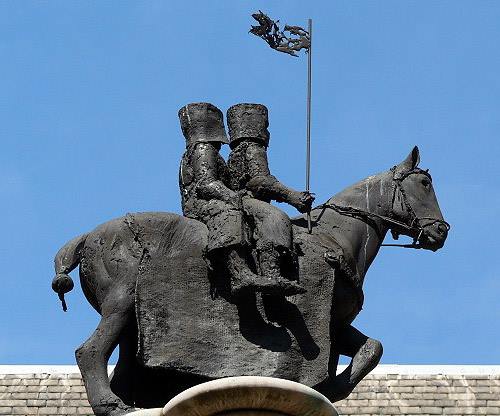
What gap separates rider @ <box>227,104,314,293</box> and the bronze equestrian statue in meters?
0.11

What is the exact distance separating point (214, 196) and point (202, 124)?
793mm

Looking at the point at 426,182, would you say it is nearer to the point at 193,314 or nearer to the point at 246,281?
the point at 246,281

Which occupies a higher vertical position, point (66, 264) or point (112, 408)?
point (66, 264)

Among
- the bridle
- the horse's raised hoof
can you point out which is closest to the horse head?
the bridle

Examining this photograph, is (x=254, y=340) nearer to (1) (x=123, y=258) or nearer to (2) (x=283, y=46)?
(1) (x=123, y=258)

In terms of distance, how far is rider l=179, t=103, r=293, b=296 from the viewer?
24.9 meters

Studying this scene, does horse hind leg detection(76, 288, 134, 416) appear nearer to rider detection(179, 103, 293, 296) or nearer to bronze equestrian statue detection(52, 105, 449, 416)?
bronze equestrian statue detection(52, 105, 449, 416)

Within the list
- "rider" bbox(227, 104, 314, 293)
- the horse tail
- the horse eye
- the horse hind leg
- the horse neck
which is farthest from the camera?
the horse eye

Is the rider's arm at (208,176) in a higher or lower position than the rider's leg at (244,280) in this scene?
higher

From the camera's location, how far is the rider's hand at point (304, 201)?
2545 cm

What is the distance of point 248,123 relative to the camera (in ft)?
85.2

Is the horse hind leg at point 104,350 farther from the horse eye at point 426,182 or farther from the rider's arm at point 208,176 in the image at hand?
the horse eye at point 426,182

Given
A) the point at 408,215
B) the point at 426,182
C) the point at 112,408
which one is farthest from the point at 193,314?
the point at 426,182

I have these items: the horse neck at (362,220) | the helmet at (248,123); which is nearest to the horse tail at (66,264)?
the helmet at (248,123)
